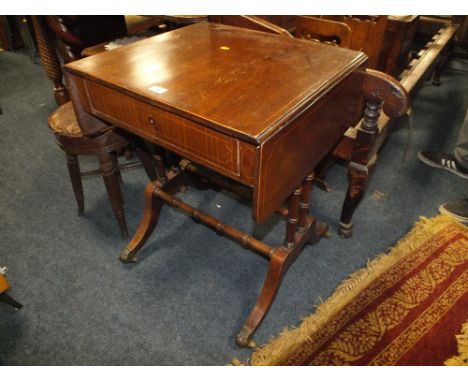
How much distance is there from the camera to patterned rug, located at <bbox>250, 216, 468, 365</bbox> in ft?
4.12

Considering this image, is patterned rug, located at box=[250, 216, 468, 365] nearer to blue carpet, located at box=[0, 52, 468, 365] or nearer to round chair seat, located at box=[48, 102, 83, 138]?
blue carpet, located at box=[0, 52, 468, 365]

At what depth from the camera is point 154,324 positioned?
138 centimetres

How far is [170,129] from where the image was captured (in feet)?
3.10

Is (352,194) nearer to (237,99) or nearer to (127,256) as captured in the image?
(237,99)

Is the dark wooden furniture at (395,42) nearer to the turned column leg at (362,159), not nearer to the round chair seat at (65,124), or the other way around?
the turned column leg at (362,159)

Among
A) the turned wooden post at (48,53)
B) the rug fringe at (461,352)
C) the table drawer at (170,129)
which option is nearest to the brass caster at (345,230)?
the rug fringe at (461,352)

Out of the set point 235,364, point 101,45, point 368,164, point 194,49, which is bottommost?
point 235,364

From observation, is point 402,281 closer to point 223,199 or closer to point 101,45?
point 223,199

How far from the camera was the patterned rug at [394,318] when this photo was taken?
1.26 m

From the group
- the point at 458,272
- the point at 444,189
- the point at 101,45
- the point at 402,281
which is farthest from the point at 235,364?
the point at 101,45

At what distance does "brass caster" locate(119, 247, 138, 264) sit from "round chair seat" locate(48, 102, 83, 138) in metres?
0.54

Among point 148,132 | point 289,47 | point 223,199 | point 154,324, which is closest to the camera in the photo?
point 148,132

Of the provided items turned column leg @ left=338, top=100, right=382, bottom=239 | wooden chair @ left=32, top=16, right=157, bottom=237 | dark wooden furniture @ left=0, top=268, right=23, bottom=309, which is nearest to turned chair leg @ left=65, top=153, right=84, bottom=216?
wooden chair @ left=32, top=16, right=157, bottom=237

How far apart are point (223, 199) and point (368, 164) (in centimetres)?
83
